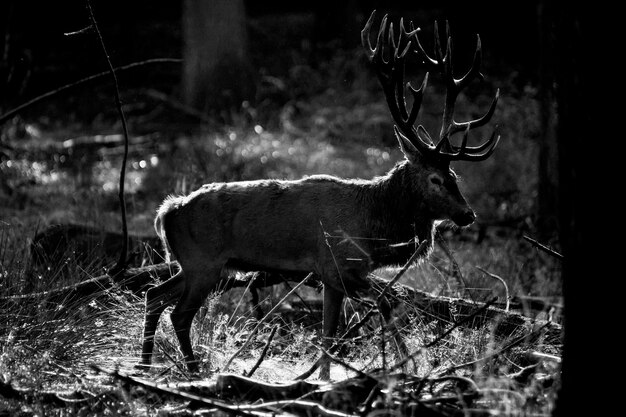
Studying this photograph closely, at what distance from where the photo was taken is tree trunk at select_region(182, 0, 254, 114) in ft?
54.5

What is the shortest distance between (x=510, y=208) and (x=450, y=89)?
5.64 meters

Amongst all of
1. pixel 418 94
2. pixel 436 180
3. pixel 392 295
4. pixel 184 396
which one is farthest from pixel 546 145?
pixel 184 396

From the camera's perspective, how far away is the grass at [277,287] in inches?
193

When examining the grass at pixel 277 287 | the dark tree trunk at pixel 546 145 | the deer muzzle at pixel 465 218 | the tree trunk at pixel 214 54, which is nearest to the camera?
the grass at pixel 277 287

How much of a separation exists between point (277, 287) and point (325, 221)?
158cm

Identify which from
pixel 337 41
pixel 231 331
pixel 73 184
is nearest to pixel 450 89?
pixel 231 331

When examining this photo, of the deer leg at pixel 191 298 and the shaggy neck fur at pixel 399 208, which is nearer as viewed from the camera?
the deer leg at pixel 191 298

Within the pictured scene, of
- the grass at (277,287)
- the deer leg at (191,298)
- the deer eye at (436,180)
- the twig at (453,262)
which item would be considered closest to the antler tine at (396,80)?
the deer eye at (436,180)

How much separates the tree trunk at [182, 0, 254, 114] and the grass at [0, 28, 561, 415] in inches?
30.3

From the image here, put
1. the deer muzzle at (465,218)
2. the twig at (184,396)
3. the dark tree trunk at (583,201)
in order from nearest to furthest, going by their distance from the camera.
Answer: the dark tree trunk at (583,201), the twig at (184,396), the deer muzzle at (465,218)

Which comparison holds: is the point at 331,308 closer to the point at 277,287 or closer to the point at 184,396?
the point at 277,287

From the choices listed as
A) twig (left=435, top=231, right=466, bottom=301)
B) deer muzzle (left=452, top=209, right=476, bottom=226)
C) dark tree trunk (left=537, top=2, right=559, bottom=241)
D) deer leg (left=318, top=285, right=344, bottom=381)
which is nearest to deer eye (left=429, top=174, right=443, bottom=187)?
deer muzzle (left=452, top=209, right=476, bottom=226)

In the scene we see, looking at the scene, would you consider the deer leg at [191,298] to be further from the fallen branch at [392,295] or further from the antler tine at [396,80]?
the antler tine at [396,80]

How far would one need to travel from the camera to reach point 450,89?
630 cm
